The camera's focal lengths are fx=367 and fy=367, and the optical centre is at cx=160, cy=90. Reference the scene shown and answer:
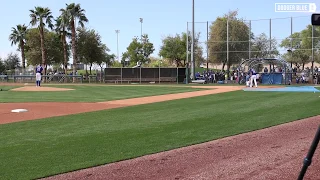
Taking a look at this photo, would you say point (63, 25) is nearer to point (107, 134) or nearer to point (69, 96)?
point (69, 96)

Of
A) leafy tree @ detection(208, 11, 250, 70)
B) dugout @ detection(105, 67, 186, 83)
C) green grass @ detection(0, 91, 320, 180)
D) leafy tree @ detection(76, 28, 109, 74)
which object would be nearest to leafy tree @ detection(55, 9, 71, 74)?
leafy tree @ detection(76, 28, 109, 74)

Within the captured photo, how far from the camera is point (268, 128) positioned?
9.51 m

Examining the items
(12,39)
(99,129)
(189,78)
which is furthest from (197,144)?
(12,39)

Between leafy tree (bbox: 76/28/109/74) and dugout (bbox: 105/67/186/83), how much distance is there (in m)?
11.1

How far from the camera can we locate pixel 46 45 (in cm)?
5866

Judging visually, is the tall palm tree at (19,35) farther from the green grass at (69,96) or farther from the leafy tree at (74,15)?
the green grass at (69,96)

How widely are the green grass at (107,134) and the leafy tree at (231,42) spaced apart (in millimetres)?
32921

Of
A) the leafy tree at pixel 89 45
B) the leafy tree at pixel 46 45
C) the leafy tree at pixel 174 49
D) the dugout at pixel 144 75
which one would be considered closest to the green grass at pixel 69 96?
the dugout at pixel 144 75

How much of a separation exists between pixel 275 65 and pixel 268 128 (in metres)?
36.8

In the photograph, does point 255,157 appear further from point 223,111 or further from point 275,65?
point 275,65

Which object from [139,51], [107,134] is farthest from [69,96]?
[139,51]

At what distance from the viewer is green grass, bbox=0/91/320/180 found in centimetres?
642

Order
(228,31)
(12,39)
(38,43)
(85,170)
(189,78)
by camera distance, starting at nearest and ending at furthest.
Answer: (85,170) → (189,78) → (228,31) → (38,43) → (12,39)

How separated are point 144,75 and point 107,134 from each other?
36.3 metres
